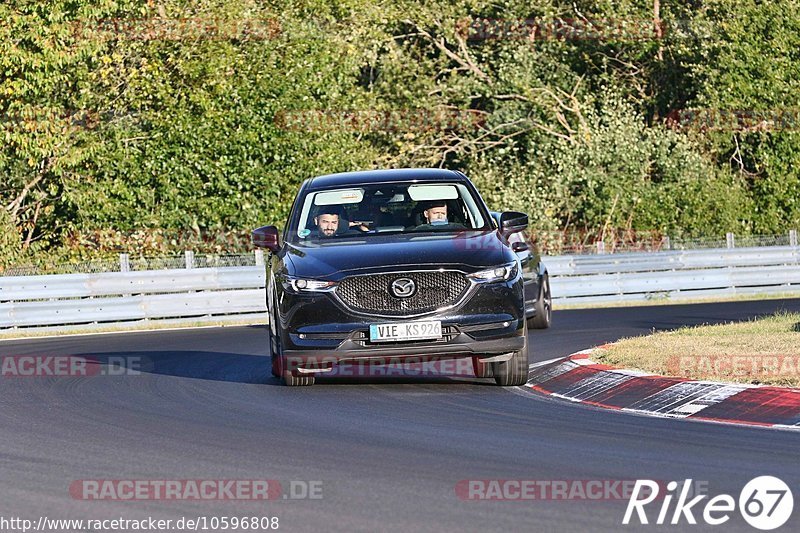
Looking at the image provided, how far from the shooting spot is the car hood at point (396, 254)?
38.3 feet

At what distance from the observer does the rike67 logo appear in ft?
20.8

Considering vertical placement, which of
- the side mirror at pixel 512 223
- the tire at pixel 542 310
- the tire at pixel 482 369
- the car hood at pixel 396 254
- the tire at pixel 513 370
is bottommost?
the tire at pixel 542 310

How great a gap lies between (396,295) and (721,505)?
17.1ft

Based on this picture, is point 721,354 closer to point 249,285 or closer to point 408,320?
point 408,320

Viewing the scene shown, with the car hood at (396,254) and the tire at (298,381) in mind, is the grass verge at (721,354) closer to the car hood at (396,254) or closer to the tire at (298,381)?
the car hood at (396,254)

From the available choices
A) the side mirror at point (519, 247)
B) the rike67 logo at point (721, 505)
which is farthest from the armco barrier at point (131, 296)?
the rike67 logo at point (721, 505)

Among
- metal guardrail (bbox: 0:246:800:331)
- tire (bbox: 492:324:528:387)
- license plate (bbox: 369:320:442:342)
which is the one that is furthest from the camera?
metal guardrail (bbox: 0:246:800:331)

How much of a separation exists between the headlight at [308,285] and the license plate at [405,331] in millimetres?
474

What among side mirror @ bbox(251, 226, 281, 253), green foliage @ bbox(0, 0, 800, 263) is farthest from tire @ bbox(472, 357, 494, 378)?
green foliage @ bbox(0, 0, 800, 263)

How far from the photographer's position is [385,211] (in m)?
12.8

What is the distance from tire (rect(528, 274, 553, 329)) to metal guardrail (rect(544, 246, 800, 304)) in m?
8.02

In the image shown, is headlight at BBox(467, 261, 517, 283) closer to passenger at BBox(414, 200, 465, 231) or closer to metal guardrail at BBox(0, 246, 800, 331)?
passenger at BBox(414, 200, 465, 231)

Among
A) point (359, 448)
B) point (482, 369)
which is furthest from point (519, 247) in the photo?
point (359, 448)

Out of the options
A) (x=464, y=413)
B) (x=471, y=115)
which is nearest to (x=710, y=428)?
(x=464, y=413)
